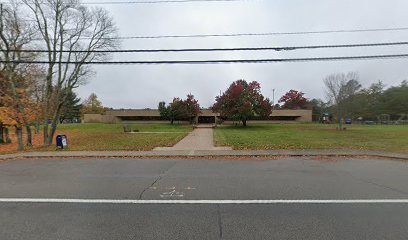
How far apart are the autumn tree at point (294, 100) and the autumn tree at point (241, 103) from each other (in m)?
60.9

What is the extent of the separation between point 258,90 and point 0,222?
140 feet

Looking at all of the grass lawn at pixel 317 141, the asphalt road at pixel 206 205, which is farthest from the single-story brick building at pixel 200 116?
the asphalt road at pixel 206 205

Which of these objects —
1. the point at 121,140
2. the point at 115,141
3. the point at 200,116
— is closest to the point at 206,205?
the point at 115,141

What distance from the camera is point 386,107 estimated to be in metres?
67.4

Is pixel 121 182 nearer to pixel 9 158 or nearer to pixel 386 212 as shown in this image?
pixel 386 212

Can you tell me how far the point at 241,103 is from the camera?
40062mm

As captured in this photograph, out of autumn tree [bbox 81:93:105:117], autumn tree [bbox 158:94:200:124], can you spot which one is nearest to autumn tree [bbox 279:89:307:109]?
autumn tree [bbox 158:94:200:124]

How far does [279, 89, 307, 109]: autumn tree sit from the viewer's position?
320 feet

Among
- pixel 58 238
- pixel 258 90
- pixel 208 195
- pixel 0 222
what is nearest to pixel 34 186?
pixel 0 222

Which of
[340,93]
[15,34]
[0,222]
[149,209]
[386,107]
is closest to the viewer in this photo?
[0,222]

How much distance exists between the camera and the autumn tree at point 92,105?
3292 inches

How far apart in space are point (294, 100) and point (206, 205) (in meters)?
100

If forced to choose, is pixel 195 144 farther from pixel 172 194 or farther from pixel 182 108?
pixel 182 108

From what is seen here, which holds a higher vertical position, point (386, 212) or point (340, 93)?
point (340, 93)
